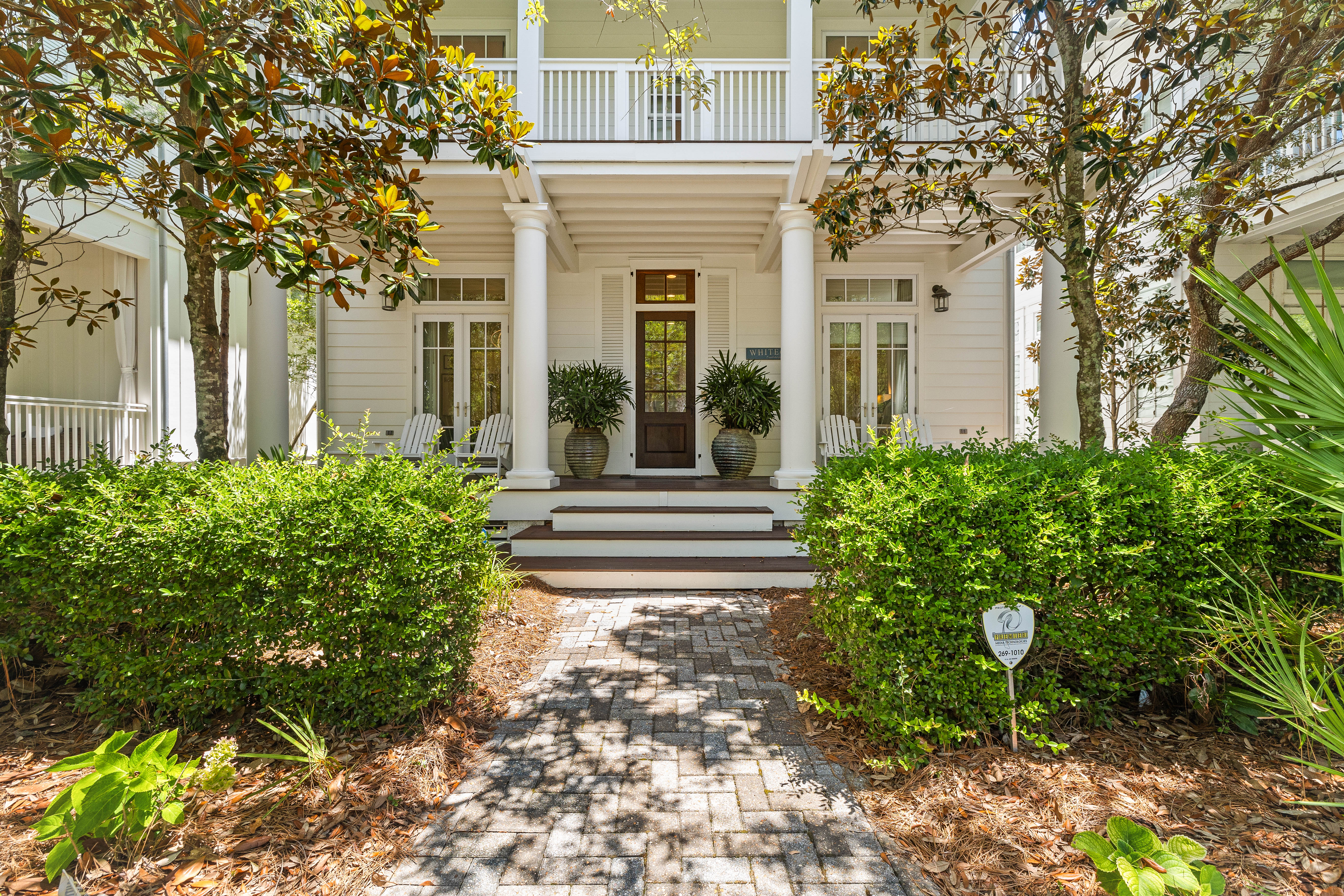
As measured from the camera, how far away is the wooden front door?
346 inches

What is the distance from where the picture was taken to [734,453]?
25.9 feet

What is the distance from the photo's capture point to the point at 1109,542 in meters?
2.48

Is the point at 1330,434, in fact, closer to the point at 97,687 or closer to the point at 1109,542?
the point at 1109,542

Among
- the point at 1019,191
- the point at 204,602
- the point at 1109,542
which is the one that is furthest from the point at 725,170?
the point at 204,602

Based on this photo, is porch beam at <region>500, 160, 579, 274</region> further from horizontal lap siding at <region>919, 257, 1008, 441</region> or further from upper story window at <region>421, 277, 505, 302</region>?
horizontal lap siding at <region>919, 257, 1008, 441</region>

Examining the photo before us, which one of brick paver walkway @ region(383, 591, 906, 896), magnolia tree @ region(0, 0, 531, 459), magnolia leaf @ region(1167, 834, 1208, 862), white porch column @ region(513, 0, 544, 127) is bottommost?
brick paver walkway @ region(383, 591, 906, 896)

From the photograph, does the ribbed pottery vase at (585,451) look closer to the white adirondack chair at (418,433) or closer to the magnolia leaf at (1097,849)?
the white adirondack chair at (418,433)

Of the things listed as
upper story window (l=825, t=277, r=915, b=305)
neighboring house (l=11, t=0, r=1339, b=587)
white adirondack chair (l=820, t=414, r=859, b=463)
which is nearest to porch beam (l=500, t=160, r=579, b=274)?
neighboring house (l=11, t=0, r=1339, b=587)

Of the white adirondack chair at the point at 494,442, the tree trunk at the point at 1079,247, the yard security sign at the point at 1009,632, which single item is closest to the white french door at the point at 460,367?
the white adirondack chair at the point at 494,442

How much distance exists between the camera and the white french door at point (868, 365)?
29.1 feet

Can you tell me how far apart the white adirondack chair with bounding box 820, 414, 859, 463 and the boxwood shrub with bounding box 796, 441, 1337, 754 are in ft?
19.3

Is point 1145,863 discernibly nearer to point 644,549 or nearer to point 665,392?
point 644,549

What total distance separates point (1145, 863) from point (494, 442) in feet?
25.5

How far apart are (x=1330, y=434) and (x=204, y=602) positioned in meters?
3.95
